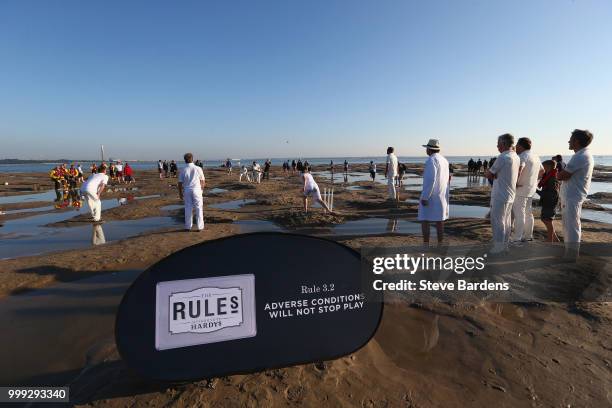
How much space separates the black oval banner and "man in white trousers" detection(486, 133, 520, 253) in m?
4.04

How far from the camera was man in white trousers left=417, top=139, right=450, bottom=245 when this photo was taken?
16.9ft

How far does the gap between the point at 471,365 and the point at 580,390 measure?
2.57ft

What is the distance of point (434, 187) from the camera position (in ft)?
17.1

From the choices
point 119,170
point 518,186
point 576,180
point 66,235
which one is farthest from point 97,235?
point 119,170

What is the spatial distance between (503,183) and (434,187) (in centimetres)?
127

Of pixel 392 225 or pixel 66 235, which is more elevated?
pixel 66 235

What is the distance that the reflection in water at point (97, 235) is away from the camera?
24.7 ft

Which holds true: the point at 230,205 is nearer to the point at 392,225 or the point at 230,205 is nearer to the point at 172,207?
the point at 172,207

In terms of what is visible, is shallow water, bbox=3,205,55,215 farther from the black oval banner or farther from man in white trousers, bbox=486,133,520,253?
man in white trousers, bbox=486,133,520,253

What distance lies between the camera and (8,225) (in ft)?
32.9

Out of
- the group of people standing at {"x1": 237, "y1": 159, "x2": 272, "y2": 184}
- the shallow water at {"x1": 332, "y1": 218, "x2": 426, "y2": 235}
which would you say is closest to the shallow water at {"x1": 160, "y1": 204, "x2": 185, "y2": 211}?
the shallow water at {"x1": 332, "y1": 218, "x2": 426, "y2": 235}

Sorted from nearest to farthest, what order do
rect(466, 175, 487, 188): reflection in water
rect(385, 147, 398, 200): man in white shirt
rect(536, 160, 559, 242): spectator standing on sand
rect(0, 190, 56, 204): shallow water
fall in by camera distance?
1. rect(536, 160, 559, 242): spectator standing on sand
2. rect(385, 147, 398, 200): man in white shirt
3. rect(0, 190, 56, 204): shallow water
4. rect(466, 175, 487, 188): reflection in water

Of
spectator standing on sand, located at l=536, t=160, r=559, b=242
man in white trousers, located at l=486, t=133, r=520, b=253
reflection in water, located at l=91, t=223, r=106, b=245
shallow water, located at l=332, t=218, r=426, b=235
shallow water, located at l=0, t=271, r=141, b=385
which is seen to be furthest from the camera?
shallow water, located at l=332, t=218, r=426, b=235

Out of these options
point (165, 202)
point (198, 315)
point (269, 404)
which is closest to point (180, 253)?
point (198, 315)
